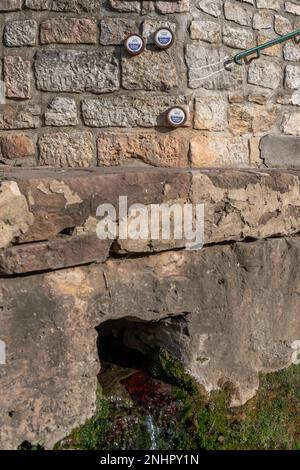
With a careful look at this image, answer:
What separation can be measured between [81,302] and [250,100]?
5.80ft

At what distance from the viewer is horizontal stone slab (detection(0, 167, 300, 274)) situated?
2129 mm

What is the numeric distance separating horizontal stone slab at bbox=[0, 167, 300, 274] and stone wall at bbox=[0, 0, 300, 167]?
467mm

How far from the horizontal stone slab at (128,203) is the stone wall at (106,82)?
47 cm

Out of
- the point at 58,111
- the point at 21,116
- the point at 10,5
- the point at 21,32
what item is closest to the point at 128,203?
the point at 58,111

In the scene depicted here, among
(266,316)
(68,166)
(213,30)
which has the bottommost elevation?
(266,316)

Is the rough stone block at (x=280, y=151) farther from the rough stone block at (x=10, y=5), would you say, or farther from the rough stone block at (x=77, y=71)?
the rough stone block at (x=10, y=5)

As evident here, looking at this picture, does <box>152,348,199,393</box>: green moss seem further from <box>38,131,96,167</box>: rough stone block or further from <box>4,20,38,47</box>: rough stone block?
<box>4,20,38,47</box>: rough stone block

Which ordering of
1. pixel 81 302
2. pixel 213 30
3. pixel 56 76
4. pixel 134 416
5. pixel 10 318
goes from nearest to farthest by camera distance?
pixel 10 318 → pixel 81 302 → pixel 134 416 → pixel 56 76 → pixel 213 30

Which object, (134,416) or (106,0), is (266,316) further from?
(106,0)

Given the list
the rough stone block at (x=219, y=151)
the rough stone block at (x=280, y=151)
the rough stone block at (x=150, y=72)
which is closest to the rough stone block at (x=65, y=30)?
the rough stone block at (x=150, y=72)

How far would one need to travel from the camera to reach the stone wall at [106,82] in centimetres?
300

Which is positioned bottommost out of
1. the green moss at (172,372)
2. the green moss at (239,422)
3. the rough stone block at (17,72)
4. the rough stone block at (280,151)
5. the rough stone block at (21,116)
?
the green moss at (239,422)
